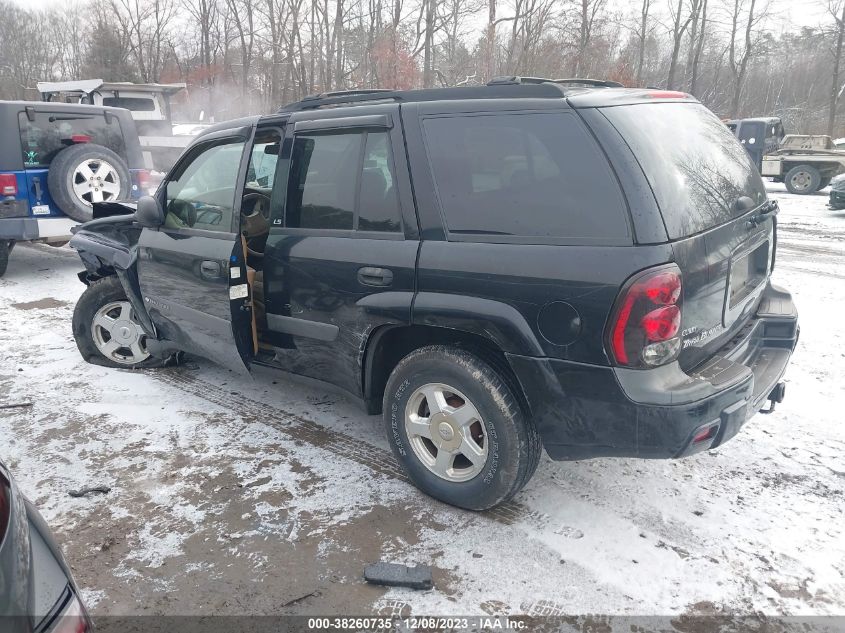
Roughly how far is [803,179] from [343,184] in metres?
18.0

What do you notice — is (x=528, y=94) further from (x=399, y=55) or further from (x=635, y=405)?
(x=399, y=55)

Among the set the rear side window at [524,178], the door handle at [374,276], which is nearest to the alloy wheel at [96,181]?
the door handle at [374,276]

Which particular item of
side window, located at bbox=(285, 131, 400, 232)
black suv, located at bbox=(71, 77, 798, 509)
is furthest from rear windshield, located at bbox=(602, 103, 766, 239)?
side window, located at bbox=(285, 131, 400, 232)

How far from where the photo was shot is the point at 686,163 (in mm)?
2799

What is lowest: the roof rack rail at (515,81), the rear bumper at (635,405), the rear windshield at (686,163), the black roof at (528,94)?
the rear bumper at (635,405)

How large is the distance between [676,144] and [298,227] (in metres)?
2.00

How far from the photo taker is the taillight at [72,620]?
1.44 meters

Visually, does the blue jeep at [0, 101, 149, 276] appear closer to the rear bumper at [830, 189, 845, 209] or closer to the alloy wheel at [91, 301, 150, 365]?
the alloy wheel at [91, 301, 150, 365]

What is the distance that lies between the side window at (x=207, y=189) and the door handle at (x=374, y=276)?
1.11 meters

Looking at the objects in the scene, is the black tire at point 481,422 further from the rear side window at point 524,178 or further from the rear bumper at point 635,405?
the rear side window at point 524,178

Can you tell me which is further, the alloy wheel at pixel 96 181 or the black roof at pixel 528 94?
the alloy wheel at pixel 96 181

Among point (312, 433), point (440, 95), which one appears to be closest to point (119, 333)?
point (312, 433)

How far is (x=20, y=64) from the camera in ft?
160

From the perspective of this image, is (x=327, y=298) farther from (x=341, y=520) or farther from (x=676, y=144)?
(x=676, y=144)
